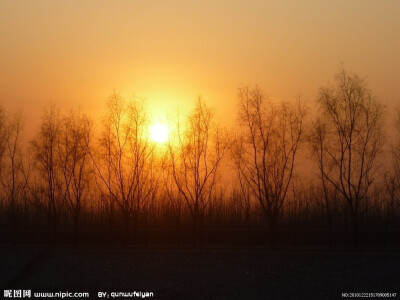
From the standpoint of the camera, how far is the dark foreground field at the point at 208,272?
2303 cm

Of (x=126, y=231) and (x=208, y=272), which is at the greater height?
(x=126, y=231)

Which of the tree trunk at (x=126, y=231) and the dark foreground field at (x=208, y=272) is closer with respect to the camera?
the dark foreground field at (x=208, y=272)

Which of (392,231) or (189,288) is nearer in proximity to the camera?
(189,288)

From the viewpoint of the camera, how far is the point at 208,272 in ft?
80.1

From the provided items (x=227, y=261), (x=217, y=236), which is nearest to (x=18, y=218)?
(x=217, y=236)

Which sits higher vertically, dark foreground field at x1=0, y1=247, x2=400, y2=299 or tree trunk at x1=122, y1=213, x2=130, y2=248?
tree trunk at x1=122, y1=213, x2=130, y2=248

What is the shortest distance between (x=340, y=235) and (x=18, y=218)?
76.1ft

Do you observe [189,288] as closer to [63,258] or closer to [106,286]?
[106,286]

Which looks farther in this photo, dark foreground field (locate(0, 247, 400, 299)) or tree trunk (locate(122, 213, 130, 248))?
tree trunk (locate(122, 213, 130, 248))

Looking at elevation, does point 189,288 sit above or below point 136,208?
below

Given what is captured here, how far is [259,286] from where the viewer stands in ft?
76.5

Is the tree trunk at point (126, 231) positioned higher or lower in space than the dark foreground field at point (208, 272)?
higher

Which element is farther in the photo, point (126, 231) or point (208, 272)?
point (126, 231)

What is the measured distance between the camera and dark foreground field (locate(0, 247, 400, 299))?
907 inches
